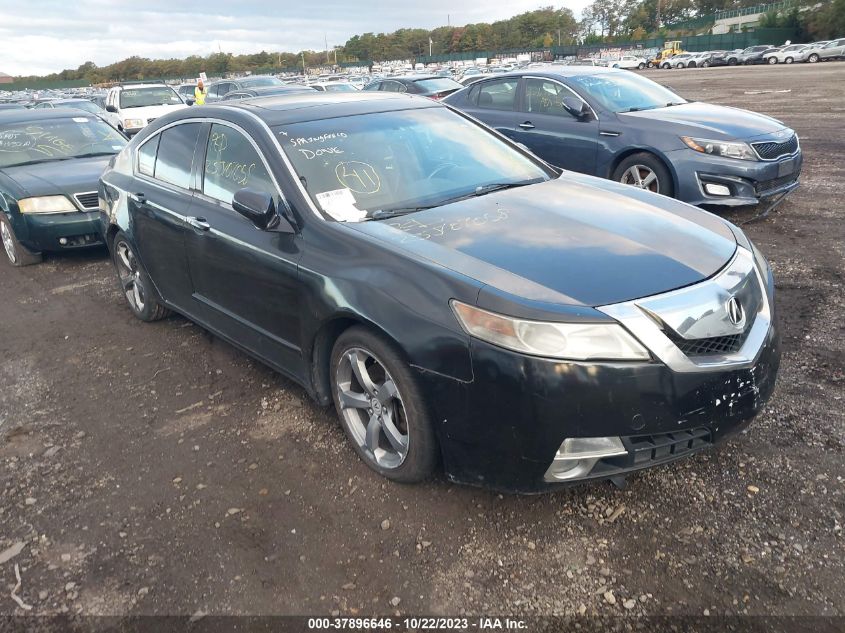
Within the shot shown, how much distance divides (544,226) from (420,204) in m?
0.70

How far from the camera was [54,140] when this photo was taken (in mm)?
8211

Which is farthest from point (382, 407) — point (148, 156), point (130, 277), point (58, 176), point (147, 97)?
point (147, 97)

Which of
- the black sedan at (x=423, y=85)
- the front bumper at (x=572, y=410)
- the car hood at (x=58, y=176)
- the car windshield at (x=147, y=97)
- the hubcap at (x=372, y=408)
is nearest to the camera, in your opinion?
the front bumper at (x=572, y=410)

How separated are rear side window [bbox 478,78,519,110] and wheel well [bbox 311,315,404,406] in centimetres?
598

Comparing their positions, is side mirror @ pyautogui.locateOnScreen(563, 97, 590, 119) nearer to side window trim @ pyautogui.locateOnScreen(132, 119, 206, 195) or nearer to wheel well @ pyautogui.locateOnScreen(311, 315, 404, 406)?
side window trim @ pyautogui.locateOnScreen(132, 119, 206, 195)

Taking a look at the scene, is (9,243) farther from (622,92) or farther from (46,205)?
(622,92)

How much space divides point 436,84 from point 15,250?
11774 millimetres

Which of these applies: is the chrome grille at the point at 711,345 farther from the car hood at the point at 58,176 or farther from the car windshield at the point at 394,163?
the car hood at the point at 58,176

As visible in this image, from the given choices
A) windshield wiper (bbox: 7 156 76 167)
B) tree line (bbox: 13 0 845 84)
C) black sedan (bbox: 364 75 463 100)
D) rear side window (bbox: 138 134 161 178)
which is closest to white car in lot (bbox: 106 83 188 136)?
black sedan (bbox: 364 75 463 100)

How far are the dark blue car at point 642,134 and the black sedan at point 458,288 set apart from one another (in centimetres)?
313

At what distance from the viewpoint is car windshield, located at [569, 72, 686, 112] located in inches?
299

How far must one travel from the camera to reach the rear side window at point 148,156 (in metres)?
4.73

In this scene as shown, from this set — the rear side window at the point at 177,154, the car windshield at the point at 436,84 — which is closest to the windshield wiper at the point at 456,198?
the rear side window at the point at 177,154

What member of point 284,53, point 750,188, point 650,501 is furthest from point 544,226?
point 284,53
